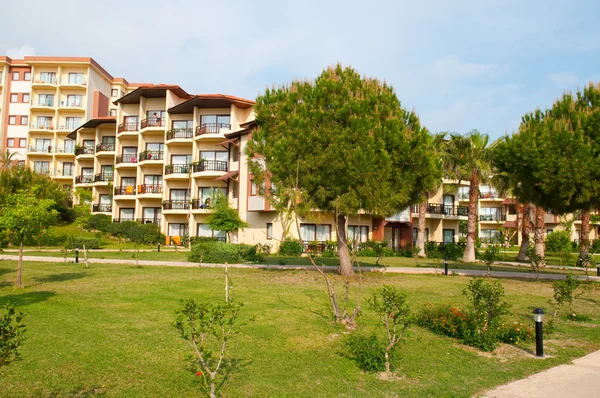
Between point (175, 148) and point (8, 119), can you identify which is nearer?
point (175, 148)

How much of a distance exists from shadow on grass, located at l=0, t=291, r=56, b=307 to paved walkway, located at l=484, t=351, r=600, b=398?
34.9ft

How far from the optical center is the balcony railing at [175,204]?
4306 cm

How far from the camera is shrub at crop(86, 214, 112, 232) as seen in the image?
145 ft

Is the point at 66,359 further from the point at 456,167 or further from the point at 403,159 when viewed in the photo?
the point at 456,167

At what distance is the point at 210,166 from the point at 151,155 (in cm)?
735

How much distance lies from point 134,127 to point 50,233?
34246 mm

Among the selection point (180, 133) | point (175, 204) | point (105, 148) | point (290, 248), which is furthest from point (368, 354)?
point (105, 148)

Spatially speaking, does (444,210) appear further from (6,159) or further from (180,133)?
(6,159)

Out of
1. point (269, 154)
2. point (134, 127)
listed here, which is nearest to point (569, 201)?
point (269, 154)

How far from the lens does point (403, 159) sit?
17.0 m

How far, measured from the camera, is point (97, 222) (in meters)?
44.7

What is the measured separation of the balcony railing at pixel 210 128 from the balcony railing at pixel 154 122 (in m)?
5.28

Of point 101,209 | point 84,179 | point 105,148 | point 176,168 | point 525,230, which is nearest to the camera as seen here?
point 525,230

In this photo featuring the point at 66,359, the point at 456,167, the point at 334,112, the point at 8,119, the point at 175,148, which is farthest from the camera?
the point at 8,119
